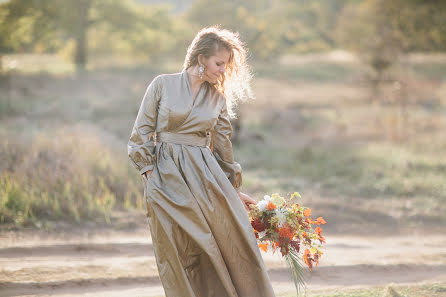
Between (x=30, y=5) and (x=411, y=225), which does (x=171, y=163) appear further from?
(x=30, y=5)

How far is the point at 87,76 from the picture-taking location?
62.8 feet

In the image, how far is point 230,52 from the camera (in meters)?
3.16

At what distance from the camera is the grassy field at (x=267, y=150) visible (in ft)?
21.1

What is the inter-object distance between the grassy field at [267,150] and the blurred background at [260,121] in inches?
1.2

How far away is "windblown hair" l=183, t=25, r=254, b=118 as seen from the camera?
312 centimetres

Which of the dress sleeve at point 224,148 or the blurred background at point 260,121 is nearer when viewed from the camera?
the dress sleeve at point 224,148

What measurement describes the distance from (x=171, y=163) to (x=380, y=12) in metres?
25.5

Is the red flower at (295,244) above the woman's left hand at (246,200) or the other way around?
the other way around

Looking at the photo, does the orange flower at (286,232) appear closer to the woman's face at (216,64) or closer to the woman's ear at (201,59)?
the woman's face at (216,64)

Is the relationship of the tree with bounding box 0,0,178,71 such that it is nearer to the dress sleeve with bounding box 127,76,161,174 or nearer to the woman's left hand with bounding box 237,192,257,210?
the dress sleeve with bounding box 127,76,161,174

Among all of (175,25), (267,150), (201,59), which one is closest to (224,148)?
(201,59)

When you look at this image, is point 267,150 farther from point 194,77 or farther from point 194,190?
point 194,190

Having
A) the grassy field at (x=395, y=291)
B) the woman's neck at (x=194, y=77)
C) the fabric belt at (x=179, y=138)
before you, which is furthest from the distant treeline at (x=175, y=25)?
the fabric belt at (x=179, y=138)

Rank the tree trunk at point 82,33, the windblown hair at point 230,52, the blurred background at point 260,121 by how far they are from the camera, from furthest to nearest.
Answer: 1. the tree trunk at point 82,33
2. the blurred background at point 260,121
3. the windblown hair at point 230,52
